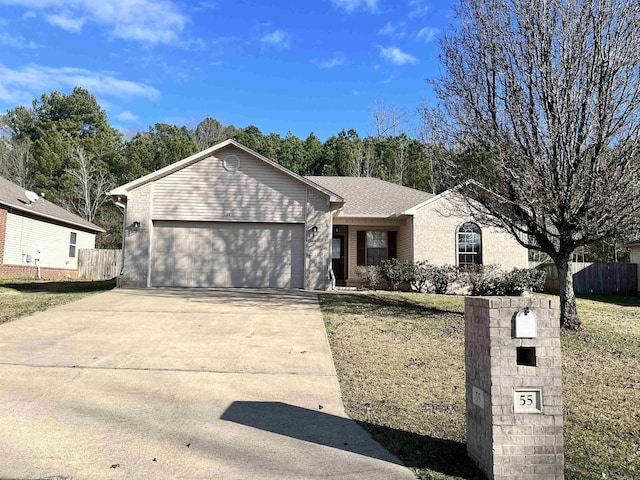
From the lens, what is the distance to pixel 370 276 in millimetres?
17109

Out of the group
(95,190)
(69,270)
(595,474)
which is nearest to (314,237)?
(595,474)

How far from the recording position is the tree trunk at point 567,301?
34.6 ft

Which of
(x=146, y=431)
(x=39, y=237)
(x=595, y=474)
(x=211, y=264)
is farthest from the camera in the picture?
(x=39, y=237)

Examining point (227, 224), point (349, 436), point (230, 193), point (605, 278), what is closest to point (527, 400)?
point (349, 436)

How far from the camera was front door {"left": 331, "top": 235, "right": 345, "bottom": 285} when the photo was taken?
20.0 meters

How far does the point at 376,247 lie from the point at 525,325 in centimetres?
1608

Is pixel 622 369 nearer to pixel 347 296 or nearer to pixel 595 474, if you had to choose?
pixel 595 474

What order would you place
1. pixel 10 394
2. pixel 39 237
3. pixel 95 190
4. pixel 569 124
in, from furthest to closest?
pixel 95 190, pixel 39 237, pixel 569 124, pixel 10 394

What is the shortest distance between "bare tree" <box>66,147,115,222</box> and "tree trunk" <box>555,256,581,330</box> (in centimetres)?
3155

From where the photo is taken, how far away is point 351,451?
14.0ft

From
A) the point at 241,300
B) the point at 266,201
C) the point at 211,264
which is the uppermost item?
the point at 266,201

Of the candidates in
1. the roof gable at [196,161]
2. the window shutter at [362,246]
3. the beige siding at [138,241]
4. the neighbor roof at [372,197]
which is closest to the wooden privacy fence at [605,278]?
the neighbor roof at [372,197]

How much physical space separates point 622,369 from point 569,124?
4.81 metres

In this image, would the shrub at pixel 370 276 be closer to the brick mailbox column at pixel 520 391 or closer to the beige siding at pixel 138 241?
the beige siding at pixel 138 241
